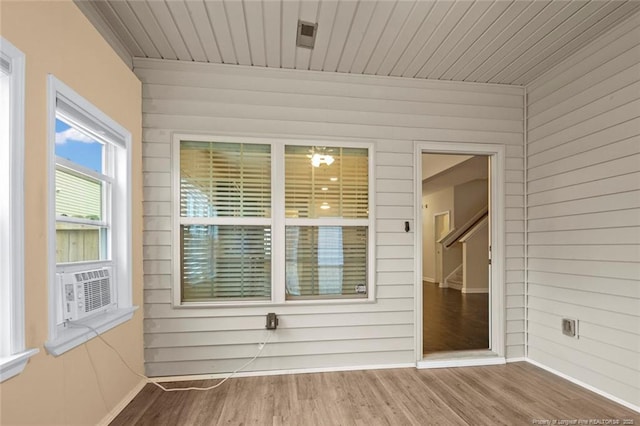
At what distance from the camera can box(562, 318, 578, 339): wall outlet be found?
2.51 meters

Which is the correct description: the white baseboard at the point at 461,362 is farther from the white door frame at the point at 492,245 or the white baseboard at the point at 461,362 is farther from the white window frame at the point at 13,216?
the white window frame at the point at 13,216

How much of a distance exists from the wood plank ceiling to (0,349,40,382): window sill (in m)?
2.01

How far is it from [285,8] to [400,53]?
3.44 feet

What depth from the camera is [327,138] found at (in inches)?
110

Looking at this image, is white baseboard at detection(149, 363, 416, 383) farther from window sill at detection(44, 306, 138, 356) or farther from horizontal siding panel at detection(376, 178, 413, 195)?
horizontal siding panel at detection(376, 178, 413, 195)

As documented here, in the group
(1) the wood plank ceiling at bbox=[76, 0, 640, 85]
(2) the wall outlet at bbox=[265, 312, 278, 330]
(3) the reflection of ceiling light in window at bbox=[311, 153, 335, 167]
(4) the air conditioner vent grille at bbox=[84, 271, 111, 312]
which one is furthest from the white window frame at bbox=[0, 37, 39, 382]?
(3) the reflection of ceiling light in window at bbox=[311, 153, 335, 167]

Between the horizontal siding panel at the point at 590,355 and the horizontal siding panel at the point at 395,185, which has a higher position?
the horizontal siding panel at the point at 395,185

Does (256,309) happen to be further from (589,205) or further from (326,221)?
(589,205)

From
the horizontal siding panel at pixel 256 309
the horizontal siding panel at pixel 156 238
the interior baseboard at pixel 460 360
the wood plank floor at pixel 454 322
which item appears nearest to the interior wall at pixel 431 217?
the wood plank floor at pixel 454 322

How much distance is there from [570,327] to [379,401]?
1785 mm

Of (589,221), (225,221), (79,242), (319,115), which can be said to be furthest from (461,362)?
(79,242)

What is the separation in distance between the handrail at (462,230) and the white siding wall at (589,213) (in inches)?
159

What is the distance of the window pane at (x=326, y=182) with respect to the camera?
9.15 feet

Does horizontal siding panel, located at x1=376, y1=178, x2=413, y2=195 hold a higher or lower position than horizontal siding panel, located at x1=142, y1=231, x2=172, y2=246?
higher
